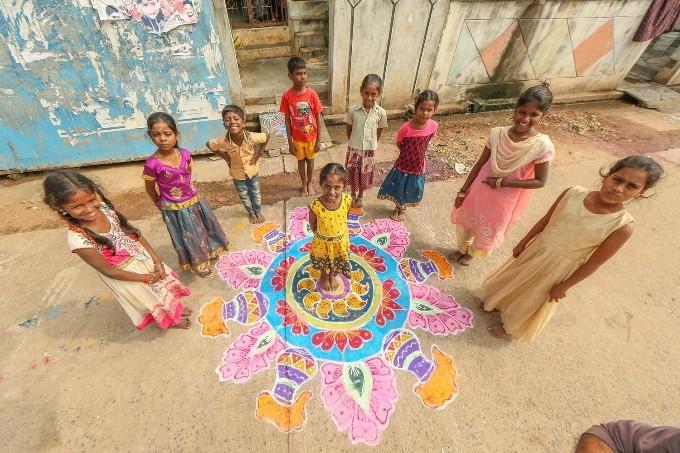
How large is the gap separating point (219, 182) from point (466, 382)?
3.87 metres

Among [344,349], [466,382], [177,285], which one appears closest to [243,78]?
[177,285]

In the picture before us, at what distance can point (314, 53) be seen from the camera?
7.03 meters

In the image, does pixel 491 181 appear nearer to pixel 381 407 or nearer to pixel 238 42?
pixel 381 407

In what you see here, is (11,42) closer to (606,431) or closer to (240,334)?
(240,334)

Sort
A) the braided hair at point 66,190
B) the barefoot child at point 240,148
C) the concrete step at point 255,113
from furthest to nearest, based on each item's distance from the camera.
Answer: the concrete step at point 255,113 < the barefoot child at point 240,148 < the braided hair at point 66,190

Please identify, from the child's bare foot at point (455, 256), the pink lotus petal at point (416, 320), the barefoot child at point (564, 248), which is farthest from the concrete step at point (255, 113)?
the barefoot child at point (564, 248)

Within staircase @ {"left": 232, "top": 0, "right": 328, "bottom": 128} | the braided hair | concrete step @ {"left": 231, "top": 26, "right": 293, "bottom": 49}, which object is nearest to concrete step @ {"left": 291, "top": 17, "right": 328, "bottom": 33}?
staircase @ {"left": 232, "top": 0, "right": 328, "bottom": 128}

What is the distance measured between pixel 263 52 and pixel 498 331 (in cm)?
725

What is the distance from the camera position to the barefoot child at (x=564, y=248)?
5.80 ft

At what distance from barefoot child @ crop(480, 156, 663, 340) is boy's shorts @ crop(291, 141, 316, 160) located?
2425 mm

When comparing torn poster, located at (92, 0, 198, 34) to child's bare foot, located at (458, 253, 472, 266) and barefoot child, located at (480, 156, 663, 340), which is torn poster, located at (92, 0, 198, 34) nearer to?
child's bare foot, located at (458, 253, 472, 266)

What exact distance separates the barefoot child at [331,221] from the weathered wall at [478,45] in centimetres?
362

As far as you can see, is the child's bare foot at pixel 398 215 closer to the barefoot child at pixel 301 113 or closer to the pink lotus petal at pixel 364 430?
the barefoot child at pixel 301 113

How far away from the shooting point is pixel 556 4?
215 inches
